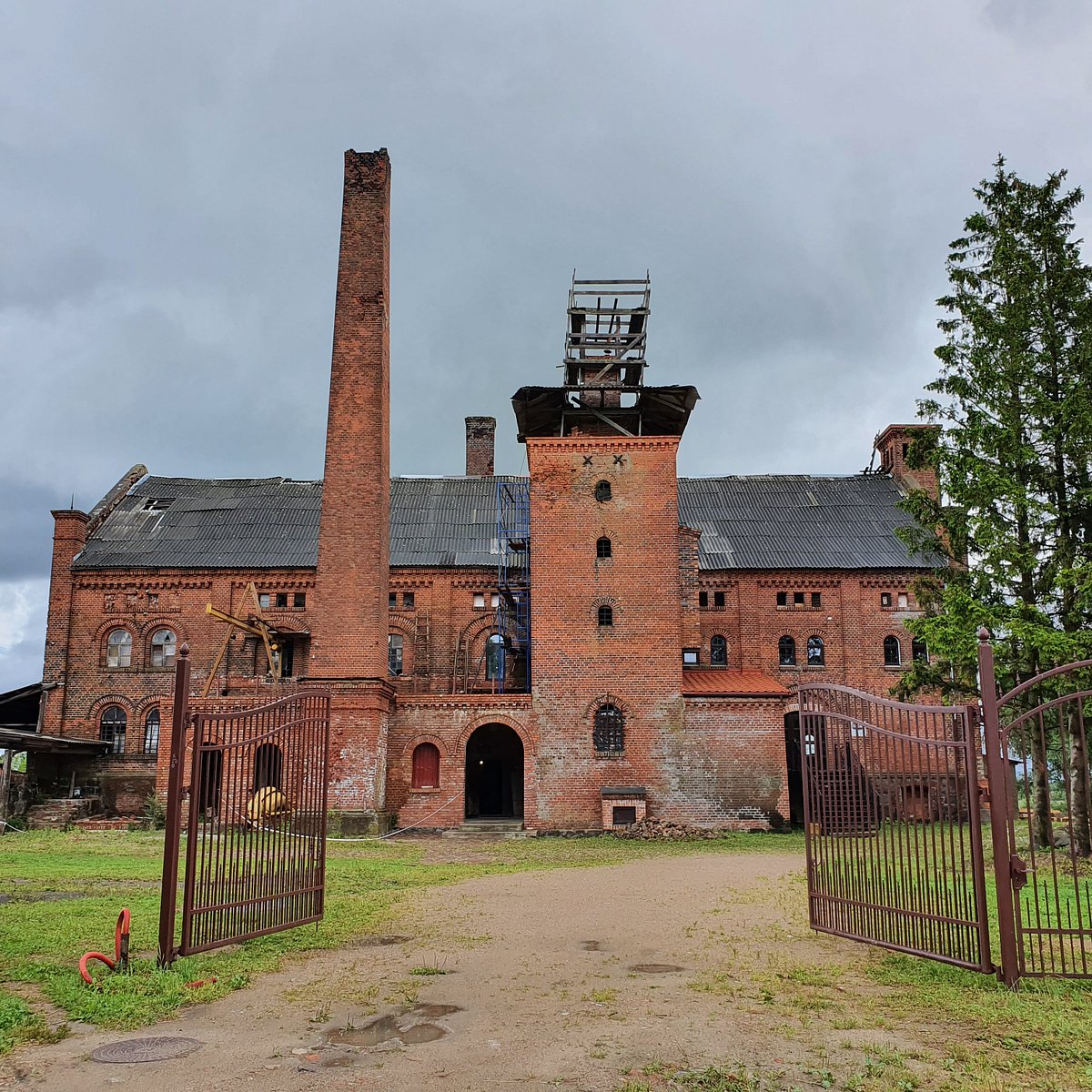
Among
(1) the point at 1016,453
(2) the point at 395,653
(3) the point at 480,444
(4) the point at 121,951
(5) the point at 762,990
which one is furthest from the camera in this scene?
(3) the point at 480,444

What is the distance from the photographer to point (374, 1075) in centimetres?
529

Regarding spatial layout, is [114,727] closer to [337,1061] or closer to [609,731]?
[609,731]

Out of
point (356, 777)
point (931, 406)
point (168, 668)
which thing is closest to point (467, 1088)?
point (931, 406)

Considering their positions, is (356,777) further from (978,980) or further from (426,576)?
(978,980)

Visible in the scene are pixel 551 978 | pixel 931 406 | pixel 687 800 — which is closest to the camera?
pixel 551 978

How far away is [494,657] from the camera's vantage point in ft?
105

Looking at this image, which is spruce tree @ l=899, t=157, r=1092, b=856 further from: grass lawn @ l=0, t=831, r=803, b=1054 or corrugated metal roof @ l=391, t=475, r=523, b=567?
corrugated metal roof @ l=391, t=475, r=523, b=567

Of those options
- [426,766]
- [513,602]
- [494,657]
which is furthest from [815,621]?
[426,766]

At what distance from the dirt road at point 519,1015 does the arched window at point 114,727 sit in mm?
24254

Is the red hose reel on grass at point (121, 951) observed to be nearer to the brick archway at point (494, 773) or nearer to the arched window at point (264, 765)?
the arched window at point (264, 765)

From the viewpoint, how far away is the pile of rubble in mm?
23234

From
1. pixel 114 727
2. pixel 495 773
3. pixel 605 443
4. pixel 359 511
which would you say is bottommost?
pixel 495 773

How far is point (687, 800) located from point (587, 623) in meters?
5.24

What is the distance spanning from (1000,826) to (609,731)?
18285 millimetres
